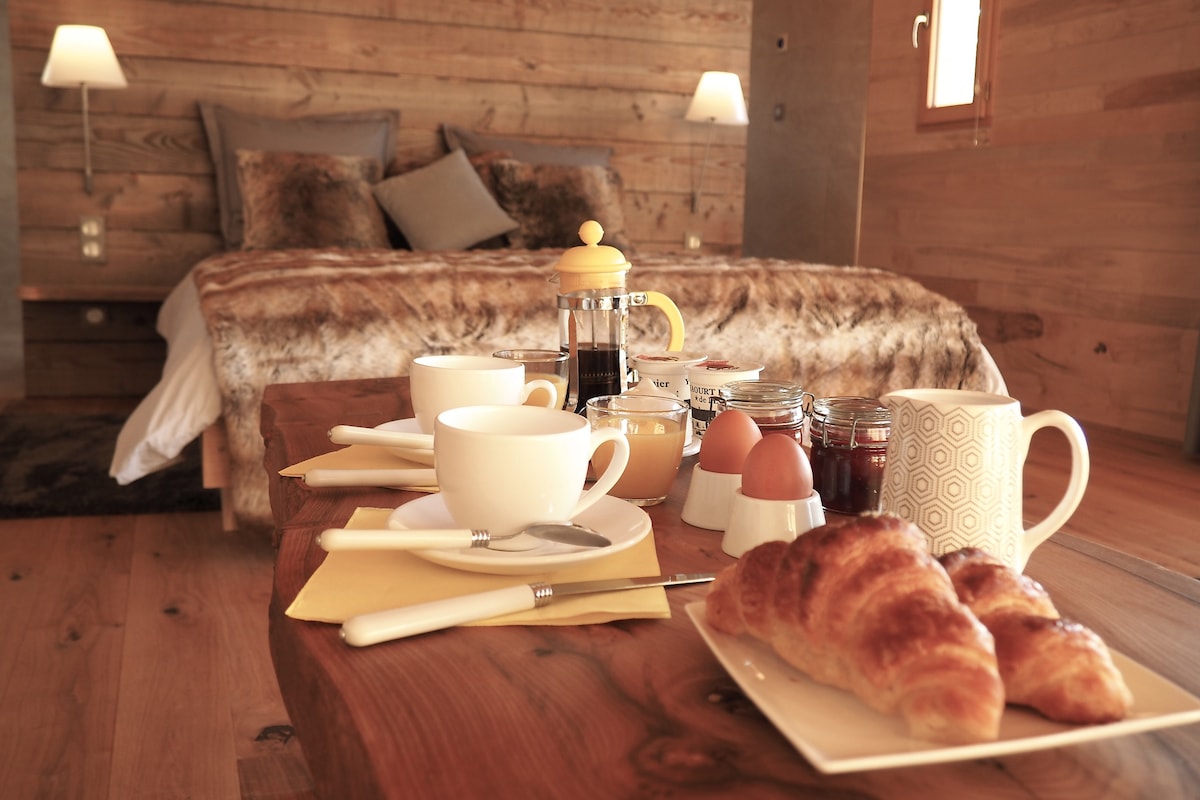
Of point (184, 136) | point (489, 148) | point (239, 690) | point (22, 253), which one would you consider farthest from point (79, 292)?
point (239, 690)

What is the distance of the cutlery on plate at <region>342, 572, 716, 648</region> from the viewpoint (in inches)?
24.3

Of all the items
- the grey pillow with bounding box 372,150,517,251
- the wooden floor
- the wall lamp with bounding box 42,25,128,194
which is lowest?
the wooden floor

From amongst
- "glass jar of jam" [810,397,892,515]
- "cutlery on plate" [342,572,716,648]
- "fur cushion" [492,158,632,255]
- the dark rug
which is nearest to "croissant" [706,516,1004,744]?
"cutlery on plate" [342,572,716,648]

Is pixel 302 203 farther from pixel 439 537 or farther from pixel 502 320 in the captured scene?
pixel 439 537

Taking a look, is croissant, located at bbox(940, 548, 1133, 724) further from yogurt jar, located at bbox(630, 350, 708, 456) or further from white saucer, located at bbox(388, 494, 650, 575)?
yogurt jar, located at bbox(630, 350, 708, 456)

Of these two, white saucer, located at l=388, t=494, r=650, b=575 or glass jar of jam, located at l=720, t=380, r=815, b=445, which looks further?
glass jar of jam, located at l=720, t=380, r=815, b=445

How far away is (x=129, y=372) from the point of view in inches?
168

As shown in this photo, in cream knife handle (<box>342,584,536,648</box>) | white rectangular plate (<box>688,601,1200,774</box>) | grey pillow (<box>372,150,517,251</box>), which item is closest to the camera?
white rectangular plate (<box>688,601,1200,774</box>)

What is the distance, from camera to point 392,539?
0.68m

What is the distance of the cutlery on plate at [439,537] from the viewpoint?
2.13 ft

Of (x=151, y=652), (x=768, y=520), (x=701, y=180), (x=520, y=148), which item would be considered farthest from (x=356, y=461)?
(x=701, y=180)

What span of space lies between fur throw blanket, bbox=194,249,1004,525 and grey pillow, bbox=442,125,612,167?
1375 mm

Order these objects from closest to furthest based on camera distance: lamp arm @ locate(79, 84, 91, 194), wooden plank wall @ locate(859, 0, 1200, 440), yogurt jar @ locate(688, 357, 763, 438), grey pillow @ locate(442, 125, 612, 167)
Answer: yogurt jar @ locate(688, 357, 763, 438), wooden plank wall @ locate(859, 0, 1200, 440), lamp arm @ locate(79, 84, 91, 194), grey pillow @ locate(442, 125, 612, 167)

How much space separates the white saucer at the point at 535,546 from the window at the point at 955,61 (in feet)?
13.9
